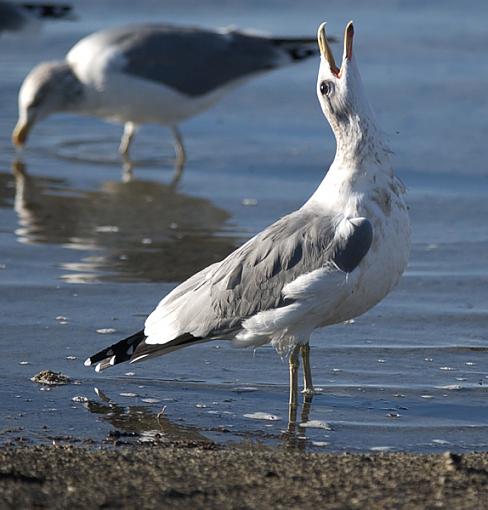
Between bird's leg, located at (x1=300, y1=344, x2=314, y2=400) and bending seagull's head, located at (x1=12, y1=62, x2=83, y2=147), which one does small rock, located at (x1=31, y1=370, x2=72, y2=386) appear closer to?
bird's leg, located at (x1=300, y1=344, x2=314, y2=400)

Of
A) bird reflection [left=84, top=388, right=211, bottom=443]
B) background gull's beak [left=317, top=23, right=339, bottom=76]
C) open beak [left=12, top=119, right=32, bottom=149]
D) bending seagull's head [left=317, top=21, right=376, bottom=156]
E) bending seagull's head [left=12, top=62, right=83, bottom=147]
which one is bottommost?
bird reflection [left=84, top=388, right=211, bottom=443]

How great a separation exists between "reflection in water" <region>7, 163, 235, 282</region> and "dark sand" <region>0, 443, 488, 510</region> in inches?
134

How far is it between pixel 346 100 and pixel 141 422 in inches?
69.4

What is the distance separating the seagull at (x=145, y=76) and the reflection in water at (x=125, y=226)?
120 cm

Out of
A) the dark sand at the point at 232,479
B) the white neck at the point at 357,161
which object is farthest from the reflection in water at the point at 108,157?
the dark sand at the point at 232,479

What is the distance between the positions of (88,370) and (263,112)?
7488mm

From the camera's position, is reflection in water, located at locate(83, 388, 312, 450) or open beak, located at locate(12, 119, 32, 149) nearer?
A: reflection in water, located at locate(83, 388, 312, 450)

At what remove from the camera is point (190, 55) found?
12711 mm

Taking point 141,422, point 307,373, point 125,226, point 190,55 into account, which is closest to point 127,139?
point 190,55

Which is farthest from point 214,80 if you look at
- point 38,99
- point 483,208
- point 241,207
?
point 483,208

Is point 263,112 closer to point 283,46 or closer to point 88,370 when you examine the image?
point 283,46

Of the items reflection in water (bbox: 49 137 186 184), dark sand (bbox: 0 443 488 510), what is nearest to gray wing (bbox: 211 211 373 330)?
dark sand (bbox: 0 443 488 510)

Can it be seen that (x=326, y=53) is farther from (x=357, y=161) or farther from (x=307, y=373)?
(x=307, y=373)

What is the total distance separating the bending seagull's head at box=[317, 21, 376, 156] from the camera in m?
6.05
